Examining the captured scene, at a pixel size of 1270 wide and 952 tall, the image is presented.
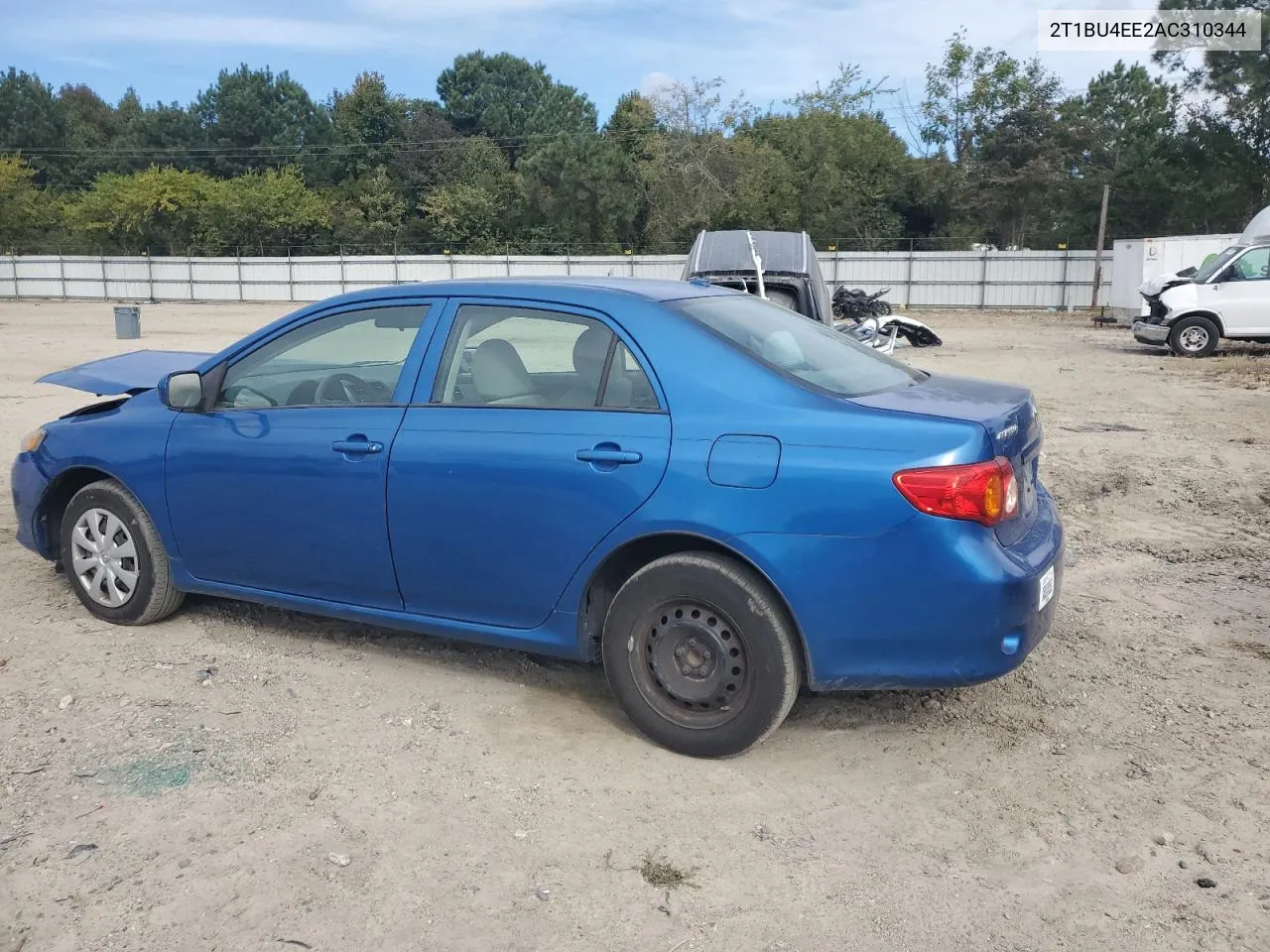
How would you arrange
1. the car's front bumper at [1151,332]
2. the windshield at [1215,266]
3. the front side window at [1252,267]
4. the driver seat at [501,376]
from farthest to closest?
the car's front bumper at [1151,332], the windshield at [1215,266], the front side window at [1252,267], the driver seat at [501,376]

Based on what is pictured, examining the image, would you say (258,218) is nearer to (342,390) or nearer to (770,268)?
(770,268)

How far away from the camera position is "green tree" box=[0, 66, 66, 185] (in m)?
78.2

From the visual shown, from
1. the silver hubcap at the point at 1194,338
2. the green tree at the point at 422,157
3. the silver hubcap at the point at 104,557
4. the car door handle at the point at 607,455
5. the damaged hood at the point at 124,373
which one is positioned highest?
the green tree at the point at 422,157

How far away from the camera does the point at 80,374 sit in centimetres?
566

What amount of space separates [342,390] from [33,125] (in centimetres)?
A: 9042

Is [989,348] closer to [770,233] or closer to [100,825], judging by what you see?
[770,233]

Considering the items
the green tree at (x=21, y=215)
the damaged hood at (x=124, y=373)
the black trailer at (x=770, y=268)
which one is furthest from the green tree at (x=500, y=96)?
the damaged hood at (x=124, y=373)

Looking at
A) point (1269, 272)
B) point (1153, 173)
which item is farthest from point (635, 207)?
point (1269, 272)

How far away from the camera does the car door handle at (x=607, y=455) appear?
12.5ft

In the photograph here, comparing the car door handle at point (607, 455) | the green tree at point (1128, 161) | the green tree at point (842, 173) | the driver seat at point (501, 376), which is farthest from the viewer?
the green tree at point (842, 173)

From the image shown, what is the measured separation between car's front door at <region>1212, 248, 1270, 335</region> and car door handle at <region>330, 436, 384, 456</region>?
57.9 feet

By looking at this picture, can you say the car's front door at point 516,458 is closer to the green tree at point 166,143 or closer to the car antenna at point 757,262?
the car antenna at point 757,262

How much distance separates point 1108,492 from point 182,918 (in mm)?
7044

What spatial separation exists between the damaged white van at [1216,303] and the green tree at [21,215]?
55.6 m
